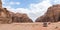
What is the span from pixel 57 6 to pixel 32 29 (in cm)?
2760

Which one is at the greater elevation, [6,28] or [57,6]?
[57,6]

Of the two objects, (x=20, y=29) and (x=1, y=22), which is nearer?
(x=20, y=29)

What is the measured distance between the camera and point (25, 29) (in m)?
14.7

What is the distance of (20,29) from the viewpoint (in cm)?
1464

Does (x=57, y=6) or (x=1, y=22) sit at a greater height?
(x=57, y=6)

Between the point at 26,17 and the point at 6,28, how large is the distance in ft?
110

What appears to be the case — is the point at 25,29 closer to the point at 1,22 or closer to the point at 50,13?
the point at 1,22

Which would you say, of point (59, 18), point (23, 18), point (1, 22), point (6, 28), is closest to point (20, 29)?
point (6, 28)

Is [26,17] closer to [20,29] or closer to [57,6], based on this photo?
[57,6]

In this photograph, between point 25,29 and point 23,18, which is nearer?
point 25,29

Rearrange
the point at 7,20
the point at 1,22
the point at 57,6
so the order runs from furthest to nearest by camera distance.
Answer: the point at 57,6, the point at 7,20, the point at 1,22

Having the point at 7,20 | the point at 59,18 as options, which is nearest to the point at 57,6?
the point at 59,18

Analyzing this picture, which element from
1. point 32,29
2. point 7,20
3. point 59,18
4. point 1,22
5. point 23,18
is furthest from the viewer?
point 23,18

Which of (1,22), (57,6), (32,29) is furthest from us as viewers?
(57,6)
